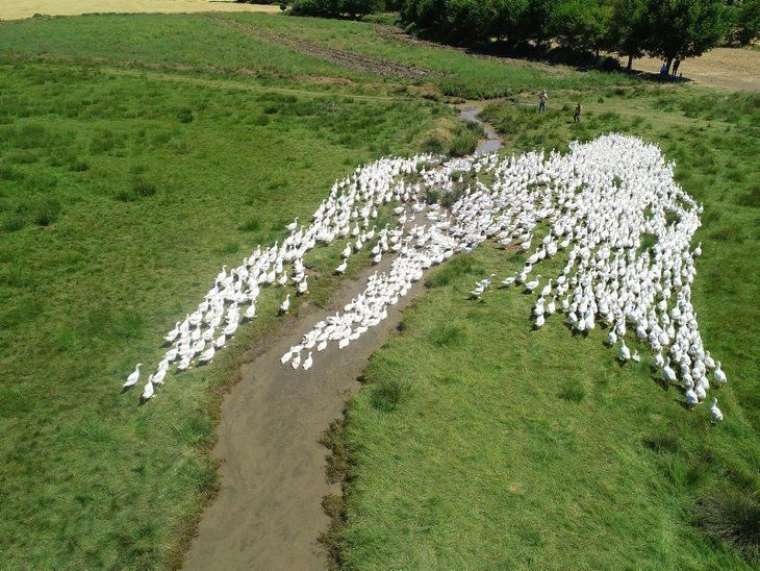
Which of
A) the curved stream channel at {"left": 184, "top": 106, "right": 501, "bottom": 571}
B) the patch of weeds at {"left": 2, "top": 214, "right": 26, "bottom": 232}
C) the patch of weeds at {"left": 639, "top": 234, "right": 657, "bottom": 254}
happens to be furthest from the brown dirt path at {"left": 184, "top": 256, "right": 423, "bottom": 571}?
the patch of weeds at {"left": 2, "top": 214, "right": 26, "bottom": 232}

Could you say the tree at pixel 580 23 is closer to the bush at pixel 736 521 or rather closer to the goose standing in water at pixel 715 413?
the goose standing in water at pixel 715 413

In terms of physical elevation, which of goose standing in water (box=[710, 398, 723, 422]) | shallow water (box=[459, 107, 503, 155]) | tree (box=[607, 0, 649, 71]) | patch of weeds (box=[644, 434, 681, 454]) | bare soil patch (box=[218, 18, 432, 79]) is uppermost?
tree (box=[607, 0, 649, 71])

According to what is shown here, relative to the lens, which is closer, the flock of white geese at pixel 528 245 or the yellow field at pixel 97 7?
the flock of white geese at pixel 528 245

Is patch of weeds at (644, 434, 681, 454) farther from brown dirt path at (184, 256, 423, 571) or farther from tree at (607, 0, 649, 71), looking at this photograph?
tree at (607, 0, 649, 71)

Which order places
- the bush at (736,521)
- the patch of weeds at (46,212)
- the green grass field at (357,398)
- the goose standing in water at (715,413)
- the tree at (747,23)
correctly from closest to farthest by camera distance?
the bush at (736,521) → the green grass field at (357,398) → the goose standing in water at (715,413) → the patch of weeds at (46,212) → the tree at (747,23)

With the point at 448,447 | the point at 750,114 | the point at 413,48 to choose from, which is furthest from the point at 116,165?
the point at 413,48

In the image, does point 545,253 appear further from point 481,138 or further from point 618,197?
point 481,138

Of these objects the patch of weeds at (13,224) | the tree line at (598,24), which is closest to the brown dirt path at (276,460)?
the patch of weeds at (13,224)
